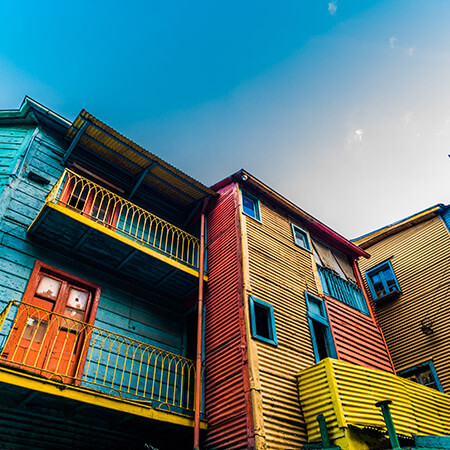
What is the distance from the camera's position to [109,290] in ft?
33.6

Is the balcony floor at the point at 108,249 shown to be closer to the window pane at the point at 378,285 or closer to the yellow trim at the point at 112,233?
the yellow trim at the point at 112,233

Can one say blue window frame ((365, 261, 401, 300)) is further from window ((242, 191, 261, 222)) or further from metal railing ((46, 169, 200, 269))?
metal railing ((46, 169, 200, 269))

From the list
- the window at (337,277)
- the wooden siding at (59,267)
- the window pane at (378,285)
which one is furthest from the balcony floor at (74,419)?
the window pane at (378,285)

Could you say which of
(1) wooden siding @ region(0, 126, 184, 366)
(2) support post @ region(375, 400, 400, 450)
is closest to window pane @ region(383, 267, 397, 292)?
(1) wooden siding @ region(0, 126, 184, 366)

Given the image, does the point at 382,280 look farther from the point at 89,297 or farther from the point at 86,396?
the point at 86,396

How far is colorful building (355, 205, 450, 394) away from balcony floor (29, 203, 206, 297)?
9.30m

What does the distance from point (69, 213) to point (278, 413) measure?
6.51 meters

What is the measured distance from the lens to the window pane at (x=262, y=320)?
9.99 m

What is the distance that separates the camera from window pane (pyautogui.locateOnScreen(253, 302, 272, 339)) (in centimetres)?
999

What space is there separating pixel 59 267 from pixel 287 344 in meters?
6.12

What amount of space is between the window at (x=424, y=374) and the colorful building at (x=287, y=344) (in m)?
2.39

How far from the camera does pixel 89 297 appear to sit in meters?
9.80

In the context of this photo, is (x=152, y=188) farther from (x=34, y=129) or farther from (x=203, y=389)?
(x=203, y=389)

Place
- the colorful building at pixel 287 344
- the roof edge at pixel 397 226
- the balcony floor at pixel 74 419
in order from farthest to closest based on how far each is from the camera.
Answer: the roof edge at pixel 397 226, the colorful building at pixel 287 344, the balcony floor at pixel 74 419
